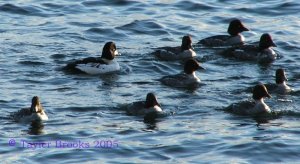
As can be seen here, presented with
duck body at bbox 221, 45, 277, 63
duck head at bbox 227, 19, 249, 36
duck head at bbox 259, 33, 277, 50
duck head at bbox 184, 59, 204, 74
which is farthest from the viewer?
duck head at bbox 227, 19, 249, 36

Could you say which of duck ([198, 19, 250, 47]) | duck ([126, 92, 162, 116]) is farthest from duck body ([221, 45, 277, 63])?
duck ([126, 92, 162, 116])

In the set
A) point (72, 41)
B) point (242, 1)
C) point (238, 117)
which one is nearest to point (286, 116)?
point (238, 117)

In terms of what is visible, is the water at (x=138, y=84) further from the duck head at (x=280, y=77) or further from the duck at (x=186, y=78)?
the duck head at (x=280, y=77)

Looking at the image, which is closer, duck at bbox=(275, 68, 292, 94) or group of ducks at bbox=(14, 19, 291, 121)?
group of ducks at bbox=(14, 19, 291, 121)

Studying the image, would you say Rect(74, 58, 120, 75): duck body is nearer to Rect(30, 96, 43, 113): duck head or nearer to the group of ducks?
the group of ducks

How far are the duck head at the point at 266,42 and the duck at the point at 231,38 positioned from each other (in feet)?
4.41

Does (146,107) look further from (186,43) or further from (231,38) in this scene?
(231,38)

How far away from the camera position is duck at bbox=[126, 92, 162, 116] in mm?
23688

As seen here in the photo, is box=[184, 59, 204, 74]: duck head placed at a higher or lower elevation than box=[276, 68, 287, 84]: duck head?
higher

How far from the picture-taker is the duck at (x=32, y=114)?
2280 centimetres

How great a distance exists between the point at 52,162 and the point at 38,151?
0.75m

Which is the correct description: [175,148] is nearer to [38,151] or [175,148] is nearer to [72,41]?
[38,151]

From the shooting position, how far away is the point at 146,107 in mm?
23734
